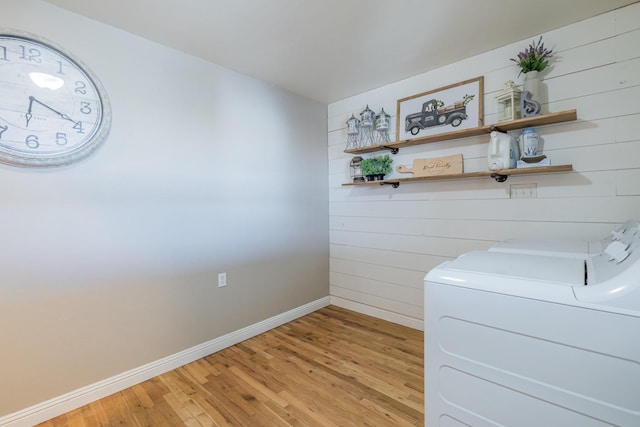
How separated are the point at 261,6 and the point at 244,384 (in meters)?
2.28

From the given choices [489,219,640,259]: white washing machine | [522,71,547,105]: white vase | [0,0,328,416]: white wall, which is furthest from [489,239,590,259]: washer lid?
[0,0,328,416]: white wall

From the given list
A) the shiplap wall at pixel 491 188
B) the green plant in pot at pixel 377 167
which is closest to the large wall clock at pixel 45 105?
the green plant in pot at pixel 377 167

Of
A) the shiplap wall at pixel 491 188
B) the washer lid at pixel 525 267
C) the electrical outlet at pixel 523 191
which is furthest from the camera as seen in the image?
the electrical outlet at pixel 523 191

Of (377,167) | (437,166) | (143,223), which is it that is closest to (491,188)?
(437,166)

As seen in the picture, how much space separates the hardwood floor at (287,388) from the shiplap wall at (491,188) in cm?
68

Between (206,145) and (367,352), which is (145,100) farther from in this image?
(367,352)

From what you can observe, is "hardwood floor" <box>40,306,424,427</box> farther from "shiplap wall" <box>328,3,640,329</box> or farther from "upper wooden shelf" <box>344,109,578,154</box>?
"upper wooden shelf" <box>344,109,578,154</box>

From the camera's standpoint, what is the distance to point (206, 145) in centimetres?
224

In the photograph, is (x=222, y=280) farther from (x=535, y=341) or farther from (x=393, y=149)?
(x=535, y=341)

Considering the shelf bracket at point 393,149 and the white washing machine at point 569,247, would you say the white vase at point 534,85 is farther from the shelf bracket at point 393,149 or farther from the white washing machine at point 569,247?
the shelf bracket at point 393,149

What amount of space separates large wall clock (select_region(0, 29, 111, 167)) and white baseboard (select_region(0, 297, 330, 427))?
1.31 metres

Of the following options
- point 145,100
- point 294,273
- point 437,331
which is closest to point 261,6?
point 145,100

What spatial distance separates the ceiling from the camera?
1.63m

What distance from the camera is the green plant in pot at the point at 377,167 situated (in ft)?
8.82
